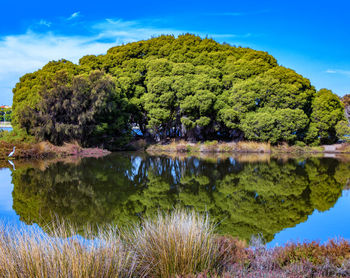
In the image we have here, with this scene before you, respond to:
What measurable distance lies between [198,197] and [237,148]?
50.3 feet

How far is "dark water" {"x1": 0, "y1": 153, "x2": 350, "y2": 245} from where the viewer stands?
5.49 m

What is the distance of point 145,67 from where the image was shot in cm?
2497

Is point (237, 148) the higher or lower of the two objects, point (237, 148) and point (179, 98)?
the lower

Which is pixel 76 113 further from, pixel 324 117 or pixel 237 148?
pixel 324 117

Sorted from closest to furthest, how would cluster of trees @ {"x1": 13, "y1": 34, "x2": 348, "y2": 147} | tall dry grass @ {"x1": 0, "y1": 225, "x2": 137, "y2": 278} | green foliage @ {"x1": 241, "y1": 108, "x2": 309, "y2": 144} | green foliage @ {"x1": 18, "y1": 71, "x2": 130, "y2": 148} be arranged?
tall dry grass @ {"x1": 0, "y1": 225, "x2": 137, "y2": 278}, green foliage @ {"x1": 18, "y1": 71, "x2": 130, "y2": 148}, cluster of trees @ {"x1": 13, "y1": 34, "x2": 348, "y2": 147}, green foliage @ {"x1": 241, "y1": 108, "x2": 309, "y2": 144}

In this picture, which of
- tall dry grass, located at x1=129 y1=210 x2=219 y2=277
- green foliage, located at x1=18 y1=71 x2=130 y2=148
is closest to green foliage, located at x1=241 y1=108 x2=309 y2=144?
green foliage, located at x1=18 y1=71 x2=130 y2=148

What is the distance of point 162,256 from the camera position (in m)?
3.14

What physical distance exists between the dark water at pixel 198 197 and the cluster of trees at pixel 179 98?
790 cm

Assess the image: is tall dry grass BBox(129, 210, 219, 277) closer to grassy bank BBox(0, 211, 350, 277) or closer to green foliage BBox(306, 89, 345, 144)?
grassy bank BBox(0, 211, 350, 277)

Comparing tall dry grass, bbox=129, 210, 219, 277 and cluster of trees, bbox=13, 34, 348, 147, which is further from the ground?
cluster of trees, bbox=13, 34, 348, 147

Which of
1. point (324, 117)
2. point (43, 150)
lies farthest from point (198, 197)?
point (324, 117)

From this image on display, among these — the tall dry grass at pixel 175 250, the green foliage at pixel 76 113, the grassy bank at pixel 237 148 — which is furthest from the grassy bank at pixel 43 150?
the tall dry grass at pixel 175 250

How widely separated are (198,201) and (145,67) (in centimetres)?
1966

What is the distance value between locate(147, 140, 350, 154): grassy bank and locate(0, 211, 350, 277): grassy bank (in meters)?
17.6
